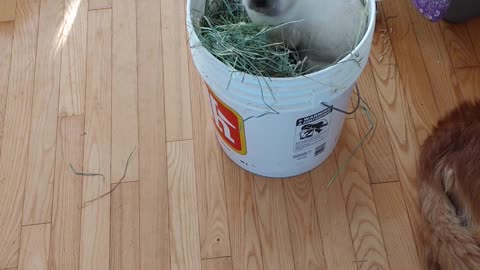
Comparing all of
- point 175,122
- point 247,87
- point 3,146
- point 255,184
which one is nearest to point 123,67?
point 175,122

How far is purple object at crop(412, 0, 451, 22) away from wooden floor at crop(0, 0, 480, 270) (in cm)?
6

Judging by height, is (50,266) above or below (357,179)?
below

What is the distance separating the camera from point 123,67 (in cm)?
146

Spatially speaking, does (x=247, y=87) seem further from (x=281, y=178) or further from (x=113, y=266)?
(x=113, y=266)

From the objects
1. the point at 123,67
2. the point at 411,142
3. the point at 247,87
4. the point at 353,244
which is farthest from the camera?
the point at 123,67

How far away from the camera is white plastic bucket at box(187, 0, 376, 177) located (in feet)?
3.18

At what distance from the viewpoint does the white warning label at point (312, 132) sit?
106 cm

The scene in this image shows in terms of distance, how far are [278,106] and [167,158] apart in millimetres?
436

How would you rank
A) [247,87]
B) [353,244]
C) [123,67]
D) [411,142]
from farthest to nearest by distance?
1. [123,67]
2. [411,142]
3. [353,244]
4. [247,87]

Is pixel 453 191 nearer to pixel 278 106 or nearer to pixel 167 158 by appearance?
pixel 278 106

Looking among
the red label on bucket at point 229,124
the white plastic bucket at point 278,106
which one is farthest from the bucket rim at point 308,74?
the red label on bucket at point 229,124

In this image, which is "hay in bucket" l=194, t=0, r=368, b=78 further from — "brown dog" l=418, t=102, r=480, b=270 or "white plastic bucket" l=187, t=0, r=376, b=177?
"brown dog" l=418, t=102, r=480, b=270

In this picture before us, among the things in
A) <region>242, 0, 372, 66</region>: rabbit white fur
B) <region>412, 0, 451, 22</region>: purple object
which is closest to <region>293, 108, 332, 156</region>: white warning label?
<region>242, 0, 372, 66</region>: rabbit white fur

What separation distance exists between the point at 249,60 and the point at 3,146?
71 cm
